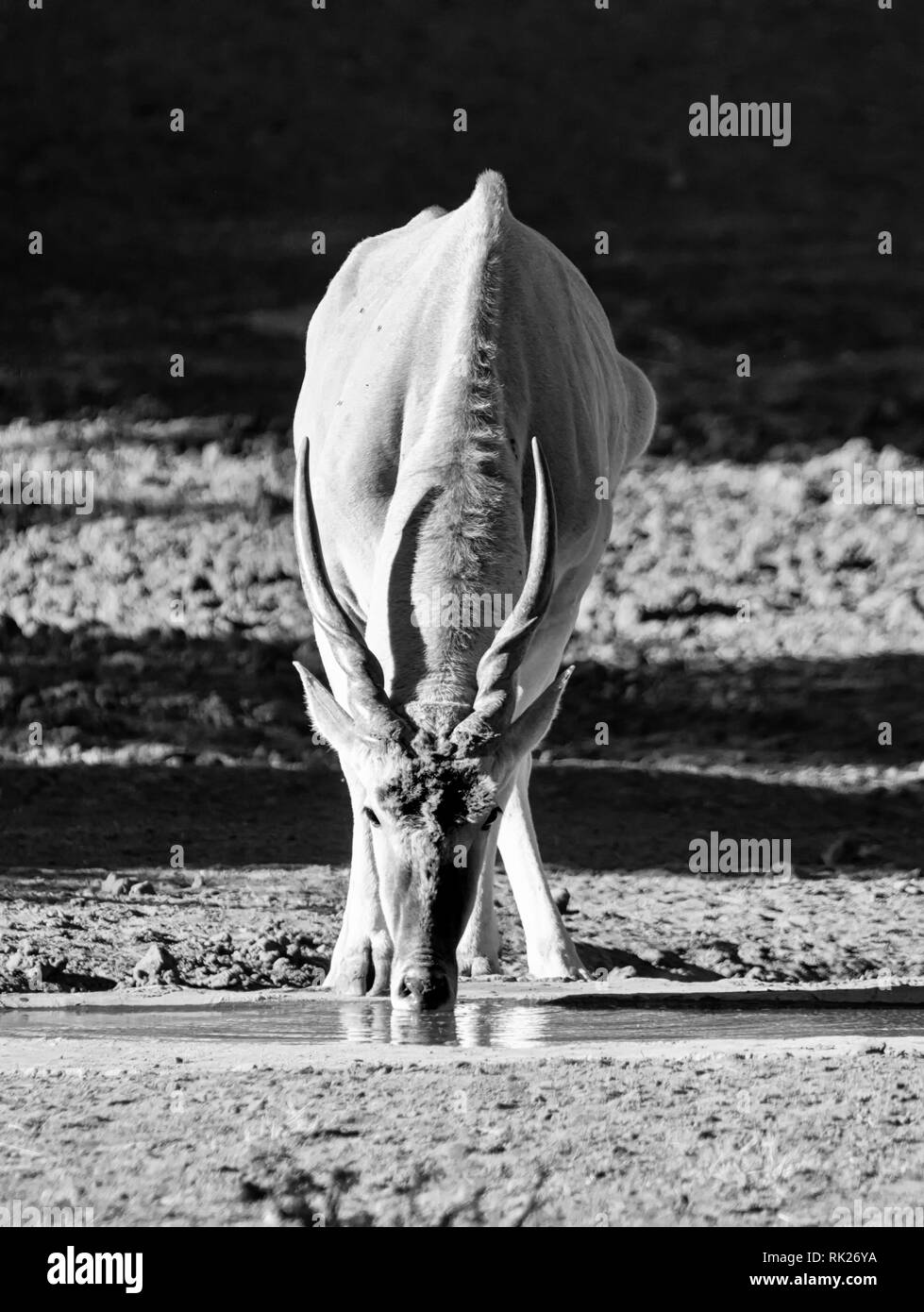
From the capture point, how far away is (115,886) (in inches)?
398

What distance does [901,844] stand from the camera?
39.4 ft

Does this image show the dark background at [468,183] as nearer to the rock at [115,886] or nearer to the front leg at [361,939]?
the rock at [115,886]

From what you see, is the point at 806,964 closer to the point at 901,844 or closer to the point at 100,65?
the point at 901,844

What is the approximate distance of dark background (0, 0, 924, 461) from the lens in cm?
2252

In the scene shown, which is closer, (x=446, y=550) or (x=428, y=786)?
(x=428, y=786)

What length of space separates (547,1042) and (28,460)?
12.7 m

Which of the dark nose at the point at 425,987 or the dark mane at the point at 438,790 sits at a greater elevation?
the dark mane at the point at 438,790

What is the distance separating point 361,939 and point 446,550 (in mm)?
1650

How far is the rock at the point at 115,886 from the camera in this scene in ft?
33.0

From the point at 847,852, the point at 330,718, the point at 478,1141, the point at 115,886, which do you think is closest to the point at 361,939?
the point at 330,718

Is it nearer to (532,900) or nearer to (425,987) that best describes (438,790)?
(425,987)

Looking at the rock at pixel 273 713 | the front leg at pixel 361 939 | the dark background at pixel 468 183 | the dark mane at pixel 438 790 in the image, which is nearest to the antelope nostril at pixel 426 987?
the dark mane at pixel 438 790

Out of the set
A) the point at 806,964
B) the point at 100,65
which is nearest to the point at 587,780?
the point at 806,964

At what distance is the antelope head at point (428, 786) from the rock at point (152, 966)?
153 centimetres
